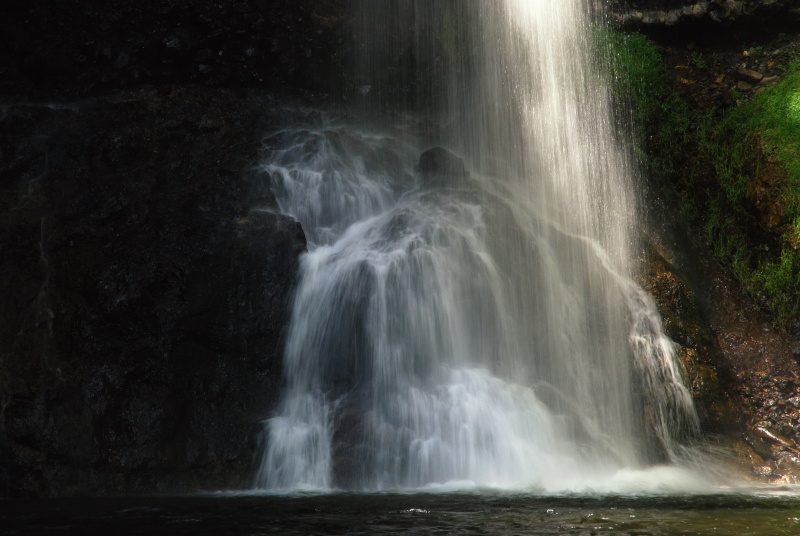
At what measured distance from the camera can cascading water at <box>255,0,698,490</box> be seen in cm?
787

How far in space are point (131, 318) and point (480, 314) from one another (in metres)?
4.71

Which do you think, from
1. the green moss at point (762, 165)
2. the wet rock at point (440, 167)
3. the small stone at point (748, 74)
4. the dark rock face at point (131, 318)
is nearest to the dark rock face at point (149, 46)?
the dark rock face at point (131, 318)

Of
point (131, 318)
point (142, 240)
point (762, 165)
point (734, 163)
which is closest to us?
point (131, 318)

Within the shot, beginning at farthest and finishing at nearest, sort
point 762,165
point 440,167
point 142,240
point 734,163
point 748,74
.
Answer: point 748,74 → point 440,167 → point 734,163 → point 762,165 → point 142,240

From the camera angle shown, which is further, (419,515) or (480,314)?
(480,314)

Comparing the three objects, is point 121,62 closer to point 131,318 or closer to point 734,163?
point 131,318

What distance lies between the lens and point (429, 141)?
13438 mm

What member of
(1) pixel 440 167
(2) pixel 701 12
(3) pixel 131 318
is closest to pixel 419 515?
(3) pixel 131 318

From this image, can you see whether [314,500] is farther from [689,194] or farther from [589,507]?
[689,194]

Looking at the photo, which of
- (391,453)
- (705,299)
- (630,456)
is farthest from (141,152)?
(705,299)

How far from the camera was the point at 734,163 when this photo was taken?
11.1 m

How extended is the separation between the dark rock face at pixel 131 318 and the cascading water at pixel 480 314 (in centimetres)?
59

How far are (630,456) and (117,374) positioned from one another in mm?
6583

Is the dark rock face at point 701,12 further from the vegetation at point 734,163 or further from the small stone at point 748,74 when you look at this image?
the small stone at point 748,74
